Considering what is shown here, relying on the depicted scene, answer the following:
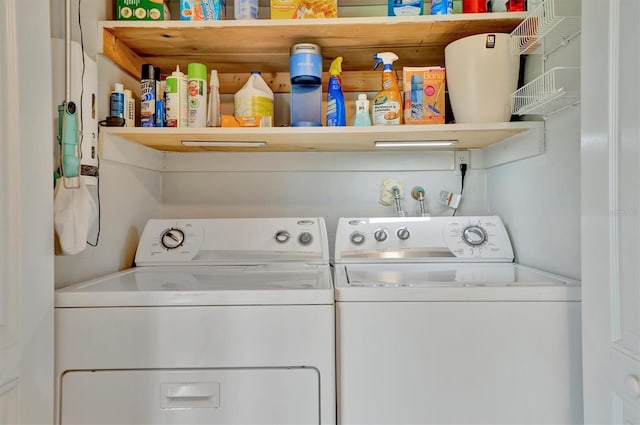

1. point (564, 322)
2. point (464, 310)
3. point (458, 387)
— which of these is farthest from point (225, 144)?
point (564, 322)

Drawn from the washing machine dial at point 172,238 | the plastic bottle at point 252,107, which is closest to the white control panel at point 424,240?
the plastic bottle at point 252,107

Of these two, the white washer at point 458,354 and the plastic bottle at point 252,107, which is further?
the plastic bottle at point 252,107

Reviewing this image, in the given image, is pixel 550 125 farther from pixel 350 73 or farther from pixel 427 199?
pixel 350 73

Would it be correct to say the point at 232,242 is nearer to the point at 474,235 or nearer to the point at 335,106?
the point at 335,106

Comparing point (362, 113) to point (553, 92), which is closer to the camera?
point (553, 92)

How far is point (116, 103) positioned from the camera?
55.1 inches

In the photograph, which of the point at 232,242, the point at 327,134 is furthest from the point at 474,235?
the point at 232,242

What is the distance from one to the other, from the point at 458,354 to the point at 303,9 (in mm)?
1238

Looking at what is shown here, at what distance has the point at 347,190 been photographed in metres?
1.83

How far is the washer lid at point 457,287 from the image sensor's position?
40.9 inches

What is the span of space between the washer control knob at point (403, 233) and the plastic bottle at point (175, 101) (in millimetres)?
902

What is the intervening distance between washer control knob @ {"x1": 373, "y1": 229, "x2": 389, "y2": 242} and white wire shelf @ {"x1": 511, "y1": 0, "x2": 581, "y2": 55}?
78 cm

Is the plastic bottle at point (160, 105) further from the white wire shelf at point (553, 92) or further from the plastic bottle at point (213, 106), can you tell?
the white wire shelf at point (553, 92)

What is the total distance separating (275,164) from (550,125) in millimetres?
1094
